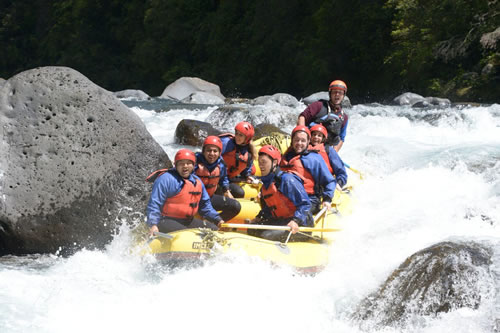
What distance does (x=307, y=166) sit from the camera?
204 inches

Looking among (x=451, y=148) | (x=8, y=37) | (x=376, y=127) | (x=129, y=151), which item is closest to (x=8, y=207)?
(x=129, y=151)

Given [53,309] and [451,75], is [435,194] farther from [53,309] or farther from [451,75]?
[451,75]

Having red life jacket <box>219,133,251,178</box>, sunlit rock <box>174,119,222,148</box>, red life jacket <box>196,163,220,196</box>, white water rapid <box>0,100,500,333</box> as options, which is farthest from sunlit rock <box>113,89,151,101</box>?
red life jacket <box>196,163,220,196</box>

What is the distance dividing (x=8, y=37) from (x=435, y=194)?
1693 inches

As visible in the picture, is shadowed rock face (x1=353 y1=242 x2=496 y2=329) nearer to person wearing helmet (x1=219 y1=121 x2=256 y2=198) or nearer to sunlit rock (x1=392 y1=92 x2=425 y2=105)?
person wearing helmet (x1=219 y1=121 x2=256 y2=198)

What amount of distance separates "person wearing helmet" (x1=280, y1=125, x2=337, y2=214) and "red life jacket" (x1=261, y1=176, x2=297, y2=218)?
300 millimetres

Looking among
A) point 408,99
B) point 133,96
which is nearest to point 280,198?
point 408,99

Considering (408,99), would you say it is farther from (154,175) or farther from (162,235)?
(162,235)

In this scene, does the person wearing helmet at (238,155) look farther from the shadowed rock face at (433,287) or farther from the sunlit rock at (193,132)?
the sunlit rock at (193,132)

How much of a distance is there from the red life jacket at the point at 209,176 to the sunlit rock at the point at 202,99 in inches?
562

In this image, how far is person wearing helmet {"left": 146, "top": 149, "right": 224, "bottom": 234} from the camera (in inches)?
185

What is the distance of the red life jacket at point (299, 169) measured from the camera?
516 centimetres

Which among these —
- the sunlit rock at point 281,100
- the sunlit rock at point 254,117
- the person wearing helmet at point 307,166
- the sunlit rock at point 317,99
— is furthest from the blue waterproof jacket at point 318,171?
the sunlit rock at point 281,100

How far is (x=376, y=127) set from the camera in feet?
39.8
